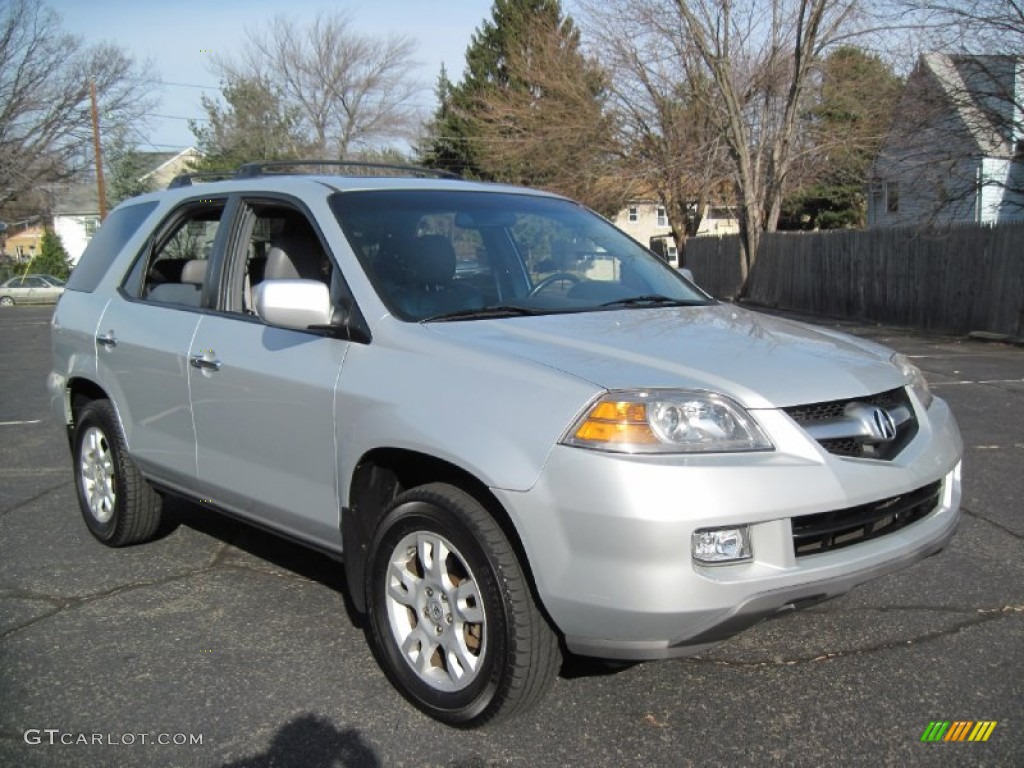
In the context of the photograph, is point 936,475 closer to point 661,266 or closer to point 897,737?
point 897,737

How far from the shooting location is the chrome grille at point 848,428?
9.61ft

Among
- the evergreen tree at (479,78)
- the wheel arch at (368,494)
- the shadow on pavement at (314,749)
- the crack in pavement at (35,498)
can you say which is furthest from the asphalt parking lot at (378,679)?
the evergreen tree at (479,78)

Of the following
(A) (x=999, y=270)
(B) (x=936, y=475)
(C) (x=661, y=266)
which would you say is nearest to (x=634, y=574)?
(B) (x=936, y=475)

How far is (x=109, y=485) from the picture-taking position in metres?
5.04

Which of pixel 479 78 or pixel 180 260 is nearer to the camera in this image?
pixel 180 260

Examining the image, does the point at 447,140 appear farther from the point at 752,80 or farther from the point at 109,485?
the point at 109,485

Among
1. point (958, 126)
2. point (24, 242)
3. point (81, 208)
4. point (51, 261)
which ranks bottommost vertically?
point (51, 261)

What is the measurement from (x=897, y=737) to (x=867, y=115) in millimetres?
25680

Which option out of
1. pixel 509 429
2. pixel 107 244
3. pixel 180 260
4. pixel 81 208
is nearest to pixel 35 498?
pixel 107 244

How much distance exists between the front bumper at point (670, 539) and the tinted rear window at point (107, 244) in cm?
327

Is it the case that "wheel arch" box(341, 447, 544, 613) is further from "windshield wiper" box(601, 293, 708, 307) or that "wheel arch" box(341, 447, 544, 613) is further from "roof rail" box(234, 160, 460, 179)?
"roof rail" box(234, 160, 460, 179)

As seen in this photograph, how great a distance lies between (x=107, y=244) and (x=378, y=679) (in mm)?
3124

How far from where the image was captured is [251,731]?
317 cm

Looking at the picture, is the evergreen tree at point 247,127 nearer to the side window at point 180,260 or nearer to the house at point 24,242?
the house at point 24,242
